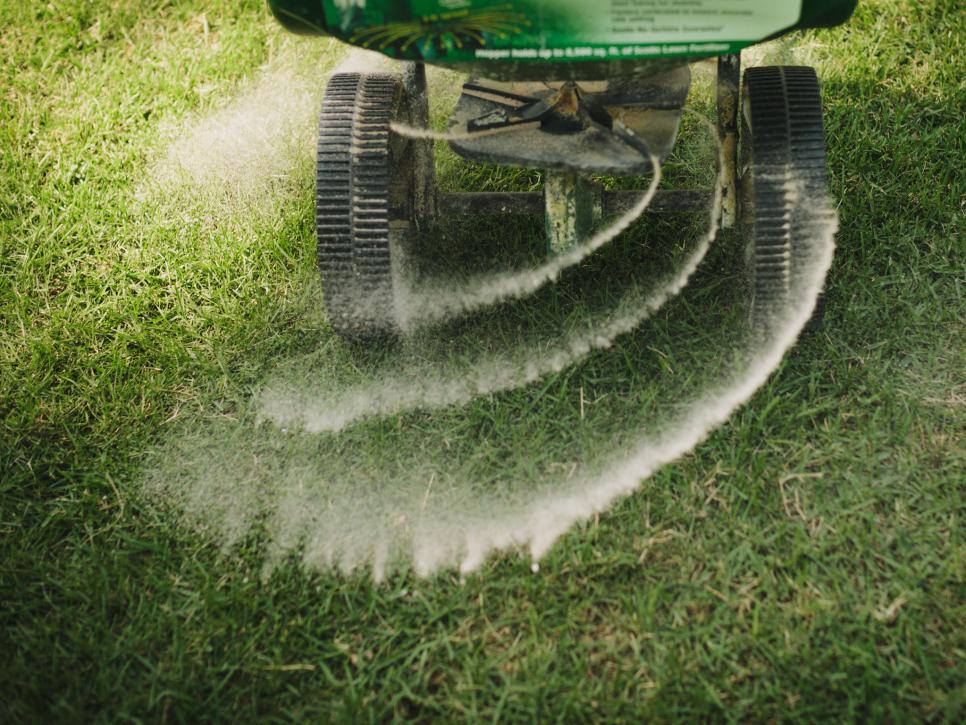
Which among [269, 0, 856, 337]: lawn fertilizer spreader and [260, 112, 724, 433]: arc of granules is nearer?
[269, 0, 856, 337]: lawn fertilizer spreader

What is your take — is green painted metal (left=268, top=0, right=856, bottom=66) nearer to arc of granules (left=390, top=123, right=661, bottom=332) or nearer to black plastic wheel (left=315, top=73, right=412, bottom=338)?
black plastic wheel (left=315, top=73, right=412, bottom=338)

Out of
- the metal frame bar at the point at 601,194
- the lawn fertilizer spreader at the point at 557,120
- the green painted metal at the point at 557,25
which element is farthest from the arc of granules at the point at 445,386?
the green painted metal at the point at 557,25

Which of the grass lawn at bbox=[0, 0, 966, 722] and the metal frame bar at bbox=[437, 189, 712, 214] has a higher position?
the metal frame bar at bbox=[437, 189, 712, 214]

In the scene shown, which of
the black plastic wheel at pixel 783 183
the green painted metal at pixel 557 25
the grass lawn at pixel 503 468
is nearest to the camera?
the grass lawn at pixel 503 468

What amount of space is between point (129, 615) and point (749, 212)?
1.57 metres

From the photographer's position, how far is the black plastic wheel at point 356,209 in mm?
2105

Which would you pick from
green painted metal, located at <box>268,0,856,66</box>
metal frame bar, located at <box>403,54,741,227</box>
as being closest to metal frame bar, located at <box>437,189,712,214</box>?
metal frame bar, located at <box>403,54,741,227</box>

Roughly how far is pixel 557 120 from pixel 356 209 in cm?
47

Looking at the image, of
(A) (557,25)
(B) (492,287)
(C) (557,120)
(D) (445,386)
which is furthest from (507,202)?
(A) (557,25)

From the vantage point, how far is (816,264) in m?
2.06

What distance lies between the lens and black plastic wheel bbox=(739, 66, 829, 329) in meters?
2.02

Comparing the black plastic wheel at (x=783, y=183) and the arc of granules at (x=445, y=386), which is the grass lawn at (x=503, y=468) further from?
the black plastic wheel at (x=783, y=183)

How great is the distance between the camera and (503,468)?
2.05m

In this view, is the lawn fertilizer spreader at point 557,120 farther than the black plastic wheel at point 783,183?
No
